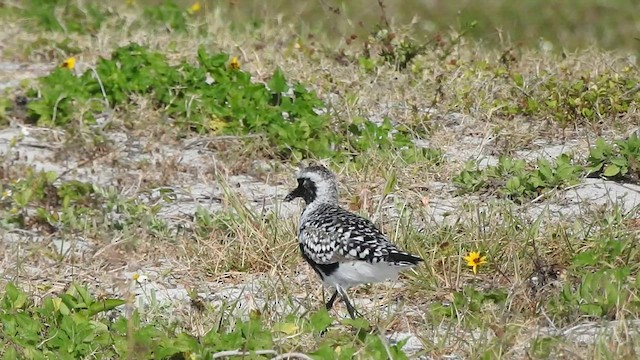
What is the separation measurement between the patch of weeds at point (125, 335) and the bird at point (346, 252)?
0.33 meters

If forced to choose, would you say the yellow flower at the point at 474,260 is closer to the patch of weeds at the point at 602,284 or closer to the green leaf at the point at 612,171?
the patch of weeds at the point at 602,284

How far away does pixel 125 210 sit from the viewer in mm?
7902

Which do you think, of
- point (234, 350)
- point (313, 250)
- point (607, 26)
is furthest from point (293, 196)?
point (607, 26)

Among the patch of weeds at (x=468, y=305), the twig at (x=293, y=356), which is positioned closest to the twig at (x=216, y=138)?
the patch of weeds at (x=468, y=305)

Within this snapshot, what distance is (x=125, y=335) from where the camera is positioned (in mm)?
5879

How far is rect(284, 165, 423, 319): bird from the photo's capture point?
596 cm

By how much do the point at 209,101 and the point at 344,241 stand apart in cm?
303

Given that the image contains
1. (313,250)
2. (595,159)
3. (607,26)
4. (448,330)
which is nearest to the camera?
(448,330)

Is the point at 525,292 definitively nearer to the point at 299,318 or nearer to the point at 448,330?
the point at 448,330

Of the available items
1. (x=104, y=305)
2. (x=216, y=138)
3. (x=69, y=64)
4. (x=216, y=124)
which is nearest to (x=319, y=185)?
(x=104, y=305)

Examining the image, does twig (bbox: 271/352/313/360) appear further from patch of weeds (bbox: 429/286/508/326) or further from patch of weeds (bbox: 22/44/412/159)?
patch of weeds (bbox: 22/44/412/159)

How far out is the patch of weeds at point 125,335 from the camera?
5.54m

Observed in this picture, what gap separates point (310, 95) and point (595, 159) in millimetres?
2079

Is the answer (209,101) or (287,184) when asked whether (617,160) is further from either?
(209,101)
